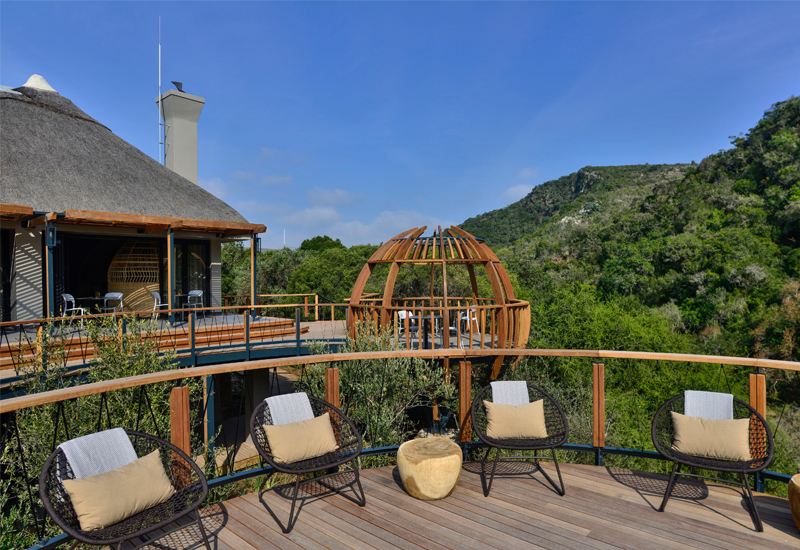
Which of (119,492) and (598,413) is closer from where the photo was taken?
(119,492)

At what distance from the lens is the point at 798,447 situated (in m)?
8.45

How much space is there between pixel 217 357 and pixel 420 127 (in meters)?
19.2

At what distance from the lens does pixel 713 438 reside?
110 inches

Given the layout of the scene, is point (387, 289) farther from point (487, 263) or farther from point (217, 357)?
point (217, 357)

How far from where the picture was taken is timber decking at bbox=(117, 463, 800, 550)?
93.7 inches

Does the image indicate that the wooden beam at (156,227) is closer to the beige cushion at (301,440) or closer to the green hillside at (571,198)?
the beige cushion at (301,440)

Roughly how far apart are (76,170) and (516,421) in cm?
1289

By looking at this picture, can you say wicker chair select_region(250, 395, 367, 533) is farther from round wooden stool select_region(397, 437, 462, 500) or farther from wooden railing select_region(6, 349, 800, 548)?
round wooden stool select_region(397, 437, 462, 500)

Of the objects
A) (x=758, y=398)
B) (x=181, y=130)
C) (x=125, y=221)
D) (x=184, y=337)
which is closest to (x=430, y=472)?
(x=758, y=398)

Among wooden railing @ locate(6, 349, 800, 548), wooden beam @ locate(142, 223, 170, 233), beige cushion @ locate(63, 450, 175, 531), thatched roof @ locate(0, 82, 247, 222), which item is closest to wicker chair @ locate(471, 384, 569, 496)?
wooden railing @ locate(6, 349, 800, 548)

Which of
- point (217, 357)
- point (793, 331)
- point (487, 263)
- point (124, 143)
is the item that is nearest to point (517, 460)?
point (487, 263)

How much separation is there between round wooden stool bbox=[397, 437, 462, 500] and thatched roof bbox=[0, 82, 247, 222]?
10769 millimetres

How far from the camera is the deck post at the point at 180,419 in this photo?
8.79ft

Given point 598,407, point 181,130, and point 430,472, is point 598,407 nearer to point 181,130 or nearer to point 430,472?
point 430,472
